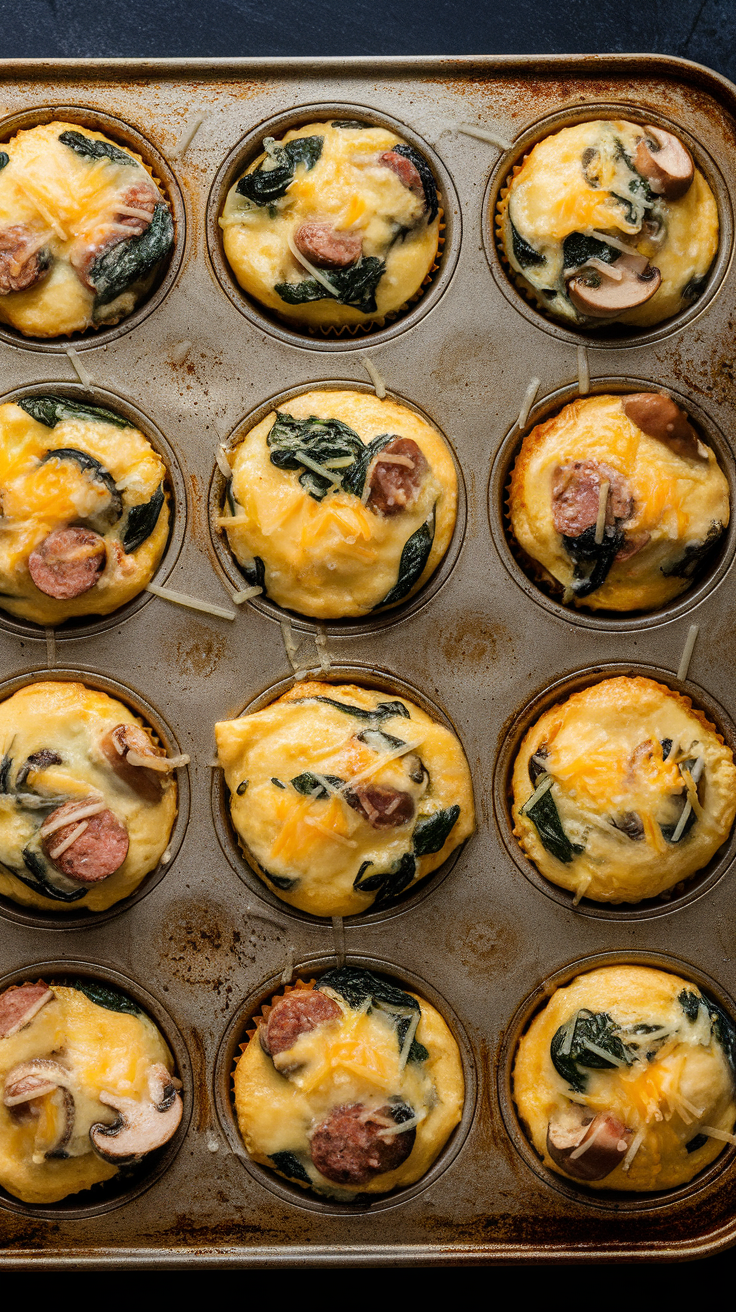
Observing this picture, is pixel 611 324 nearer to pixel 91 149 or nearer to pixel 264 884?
pixel 91 149

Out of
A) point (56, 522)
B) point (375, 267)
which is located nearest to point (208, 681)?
point (56, 522)

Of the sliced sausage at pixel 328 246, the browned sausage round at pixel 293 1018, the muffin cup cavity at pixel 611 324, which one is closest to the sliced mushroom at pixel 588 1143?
the browned sausage round at pixel 293 1018

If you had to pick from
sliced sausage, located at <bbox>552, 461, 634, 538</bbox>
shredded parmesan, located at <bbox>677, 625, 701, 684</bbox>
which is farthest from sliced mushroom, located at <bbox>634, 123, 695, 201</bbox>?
shredded parmesan, located at <bbox>677, 625, 701, 684</bbox>

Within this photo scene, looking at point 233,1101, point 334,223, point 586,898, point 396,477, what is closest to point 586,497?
point 396,477

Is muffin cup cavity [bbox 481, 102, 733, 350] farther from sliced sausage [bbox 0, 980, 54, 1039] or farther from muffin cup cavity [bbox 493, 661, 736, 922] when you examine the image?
sliced sausage [bbox 0, 980, 54, 1039]

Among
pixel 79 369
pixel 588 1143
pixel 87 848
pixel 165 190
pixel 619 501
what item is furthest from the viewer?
pixel 165 190
